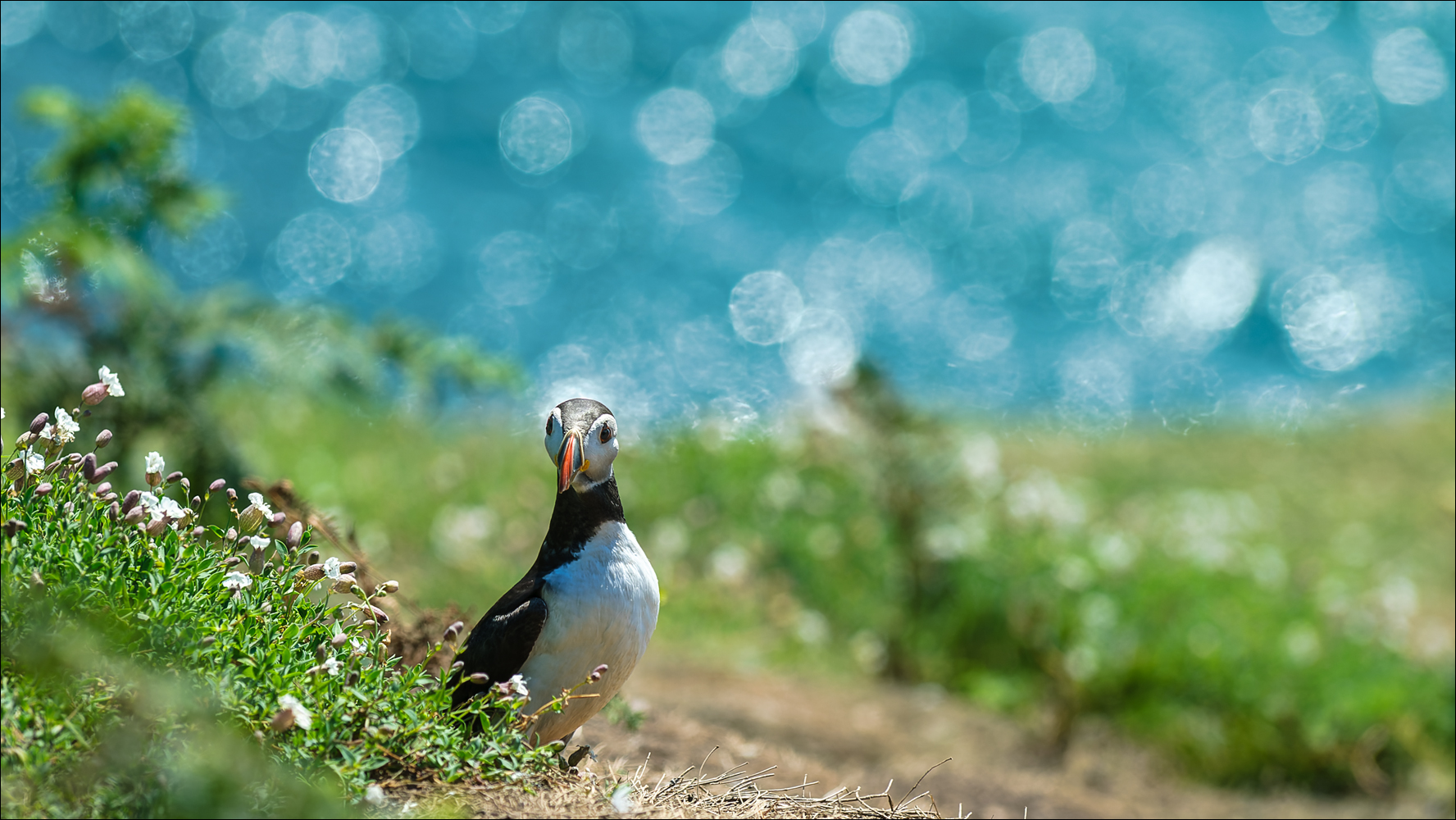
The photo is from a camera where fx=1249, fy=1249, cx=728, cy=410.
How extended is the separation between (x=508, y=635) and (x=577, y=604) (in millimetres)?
209

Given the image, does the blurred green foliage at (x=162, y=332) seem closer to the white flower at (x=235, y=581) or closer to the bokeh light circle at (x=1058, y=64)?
the white flower at (x=235, y=581)

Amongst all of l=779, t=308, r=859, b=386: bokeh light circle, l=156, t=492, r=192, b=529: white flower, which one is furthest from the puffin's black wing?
l=779, t=308, r=859, b=386: bokeh light circle

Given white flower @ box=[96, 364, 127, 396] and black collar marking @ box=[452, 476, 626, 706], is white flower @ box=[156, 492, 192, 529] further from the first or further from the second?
black collar marking @ box=[452, 476, 626, 706]

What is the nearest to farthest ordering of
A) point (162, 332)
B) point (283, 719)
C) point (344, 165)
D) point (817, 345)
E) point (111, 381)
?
point (283, 719) < point (111, 381) < point (162, 332) < point (817, 345) < point (344, 165)

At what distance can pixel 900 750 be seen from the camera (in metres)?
6.09

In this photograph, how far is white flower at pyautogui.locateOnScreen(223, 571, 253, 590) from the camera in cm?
284

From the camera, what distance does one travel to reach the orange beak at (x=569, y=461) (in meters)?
3.17

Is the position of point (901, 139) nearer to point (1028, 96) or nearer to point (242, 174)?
point (1028, 96)

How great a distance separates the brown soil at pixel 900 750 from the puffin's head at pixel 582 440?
1.26 metres

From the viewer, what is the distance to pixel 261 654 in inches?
114

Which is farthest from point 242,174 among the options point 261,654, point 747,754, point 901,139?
point 261,654

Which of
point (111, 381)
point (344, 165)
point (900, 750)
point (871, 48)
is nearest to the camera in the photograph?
point (111, 381)

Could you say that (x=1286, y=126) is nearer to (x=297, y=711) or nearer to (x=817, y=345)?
(x=817, y=345)

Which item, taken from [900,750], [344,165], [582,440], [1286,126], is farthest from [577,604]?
[1286,126]
